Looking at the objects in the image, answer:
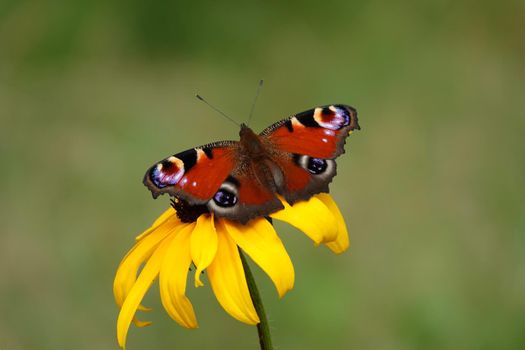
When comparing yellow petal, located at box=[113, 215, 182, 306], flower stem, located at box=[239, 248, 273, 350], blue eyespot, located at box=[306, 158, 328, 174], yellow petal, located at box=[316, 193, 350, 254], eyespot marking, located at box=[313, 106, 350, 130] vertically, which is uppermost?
eyespot marking, located at box=[313, 106, 350, 130]

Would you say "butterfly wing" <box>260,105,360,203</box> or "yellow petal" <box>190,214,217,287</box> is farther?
"butterfly wing" <box>260,105,360,203</box>

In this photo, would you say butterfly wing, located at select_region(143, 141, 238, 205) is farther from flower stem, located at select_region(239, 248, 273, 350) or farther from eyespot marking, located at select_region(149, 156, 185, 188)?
flower stem, located at select_region(239, 248, 273, 350)

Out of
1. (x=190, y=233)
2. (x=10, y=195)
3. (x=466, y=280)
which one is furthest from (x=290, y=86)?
(x=190, y=233)

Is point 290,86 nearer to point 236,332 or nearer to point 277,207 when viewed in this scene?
point 236,332

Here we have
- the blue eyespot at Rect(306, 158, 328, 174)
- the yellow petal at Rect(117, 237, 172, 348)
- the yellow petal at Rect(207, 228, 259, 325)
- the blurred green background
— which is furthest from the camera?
the blurred green background

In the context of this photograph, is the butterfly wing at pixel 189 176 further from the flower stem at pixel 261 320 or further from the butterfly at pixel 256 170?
the flower stem at pixel 261 320

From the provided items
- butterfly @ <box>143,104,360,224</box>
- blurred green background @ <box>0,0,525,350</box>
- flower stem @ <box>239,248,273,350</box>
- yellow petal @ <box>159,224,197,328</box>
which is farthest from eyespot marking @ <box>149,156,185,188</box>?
blurred green background @ <box>0,0,525,350</box>
